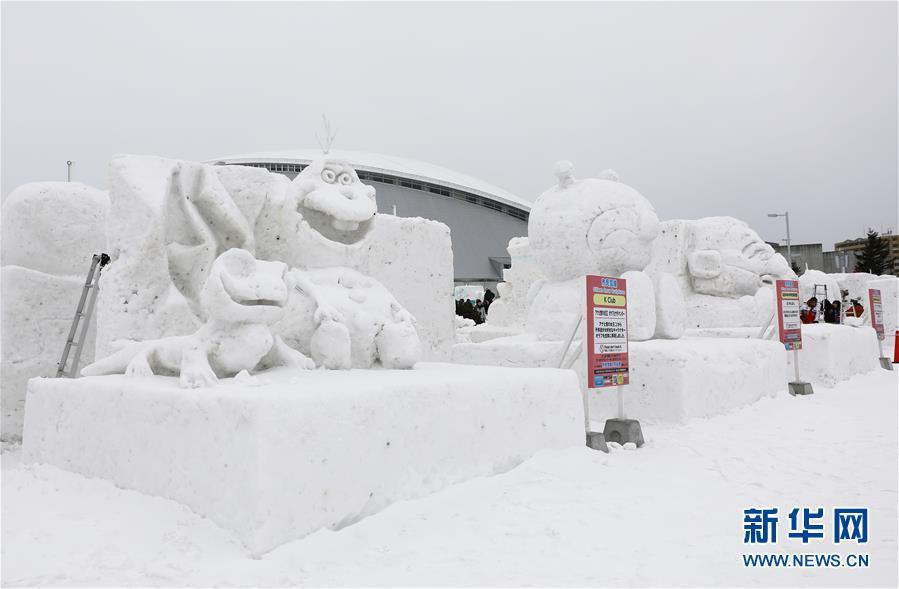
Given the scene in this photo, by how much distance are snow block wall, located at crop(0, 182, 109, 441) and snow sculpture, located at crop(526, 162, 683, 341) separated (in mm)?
3419

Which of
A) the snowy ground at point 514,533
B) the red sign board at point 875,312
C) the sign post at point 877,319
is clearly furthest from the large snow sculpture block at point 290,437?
the red sign board at point 875,312

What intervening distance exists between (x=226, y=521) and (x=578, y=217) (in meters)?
4.02

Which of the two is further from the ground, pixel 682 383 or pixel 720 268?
pixel 720 268

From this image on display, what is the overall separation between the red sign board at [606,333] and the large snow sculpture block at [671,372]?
648 mm

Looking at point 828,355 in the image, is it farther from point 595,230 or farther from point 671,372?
point 595,230

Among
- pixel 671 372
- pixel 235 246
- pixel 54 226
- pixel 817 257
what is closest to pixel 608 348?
pixel 671 372

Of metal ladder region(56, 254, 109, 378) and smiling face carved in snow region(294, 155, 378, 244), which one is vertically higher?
smiling face carved in snow region(294, 155, 378, 244)

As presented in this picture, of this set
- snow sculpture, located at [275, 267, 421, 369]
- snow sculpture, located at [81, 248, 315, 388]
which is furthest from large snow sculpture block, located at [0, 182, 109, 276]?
snow sculpture, located at [275, 267, 421, 369]

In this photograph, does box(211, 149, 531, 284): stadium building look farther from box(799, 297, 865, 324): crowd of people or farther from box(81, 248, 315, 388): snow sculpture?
box(81, 248, 315, 388): snow sculpture

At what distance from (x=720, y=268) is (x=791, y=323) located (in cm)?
113

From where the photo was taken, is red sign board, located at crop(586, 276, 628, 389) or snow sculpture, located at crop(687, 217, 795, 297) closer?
red sign board, located at crop(586, 276, 628, 389)

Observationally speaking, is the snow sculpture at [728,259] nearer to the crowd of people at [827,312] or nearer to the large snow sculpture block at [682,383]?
the large snow sculpture block at [682,383]

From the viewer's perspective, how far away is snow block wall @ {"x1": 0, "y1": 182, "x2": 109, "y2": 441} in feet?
13.9

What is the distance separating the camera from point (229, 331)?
9.55 ft
